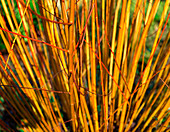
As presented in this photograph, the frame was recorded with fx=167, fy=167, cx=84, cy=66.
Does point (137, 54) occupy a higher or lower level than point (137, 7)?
lower

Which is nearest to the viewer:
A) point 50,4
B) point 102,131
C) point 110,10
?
point 50,4

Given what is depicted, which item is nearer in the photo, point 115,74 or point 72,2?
point 72,2

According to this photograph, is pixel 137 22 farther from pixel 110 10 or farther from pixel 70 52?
pixel 70 52

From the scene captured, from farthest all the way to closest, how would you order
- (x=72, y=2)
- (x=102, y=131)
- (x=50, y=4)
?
(x=102, y=131) → (x=50, y=4) → (x=72, y=2)

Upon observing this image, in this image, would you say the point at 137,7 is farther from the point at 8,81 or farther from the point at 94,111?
the point at 8,81

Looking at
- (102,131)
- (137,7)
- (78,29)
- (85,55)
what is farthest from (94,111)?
(137,7)

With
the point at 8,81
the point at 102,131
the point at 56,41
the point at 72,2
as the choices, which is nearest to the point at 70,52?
the point at 72,2

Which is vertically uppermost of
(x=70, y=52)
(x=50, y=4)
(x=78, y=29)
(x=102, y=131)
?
(x=50, y=4)

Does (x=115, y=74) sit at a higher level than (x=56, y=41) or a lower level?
lower

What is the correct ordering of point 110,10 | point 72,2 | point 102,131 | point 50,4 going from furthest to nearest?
1. point 102,131
2. point 110,10
3. point 50,4
4. point 72,2
